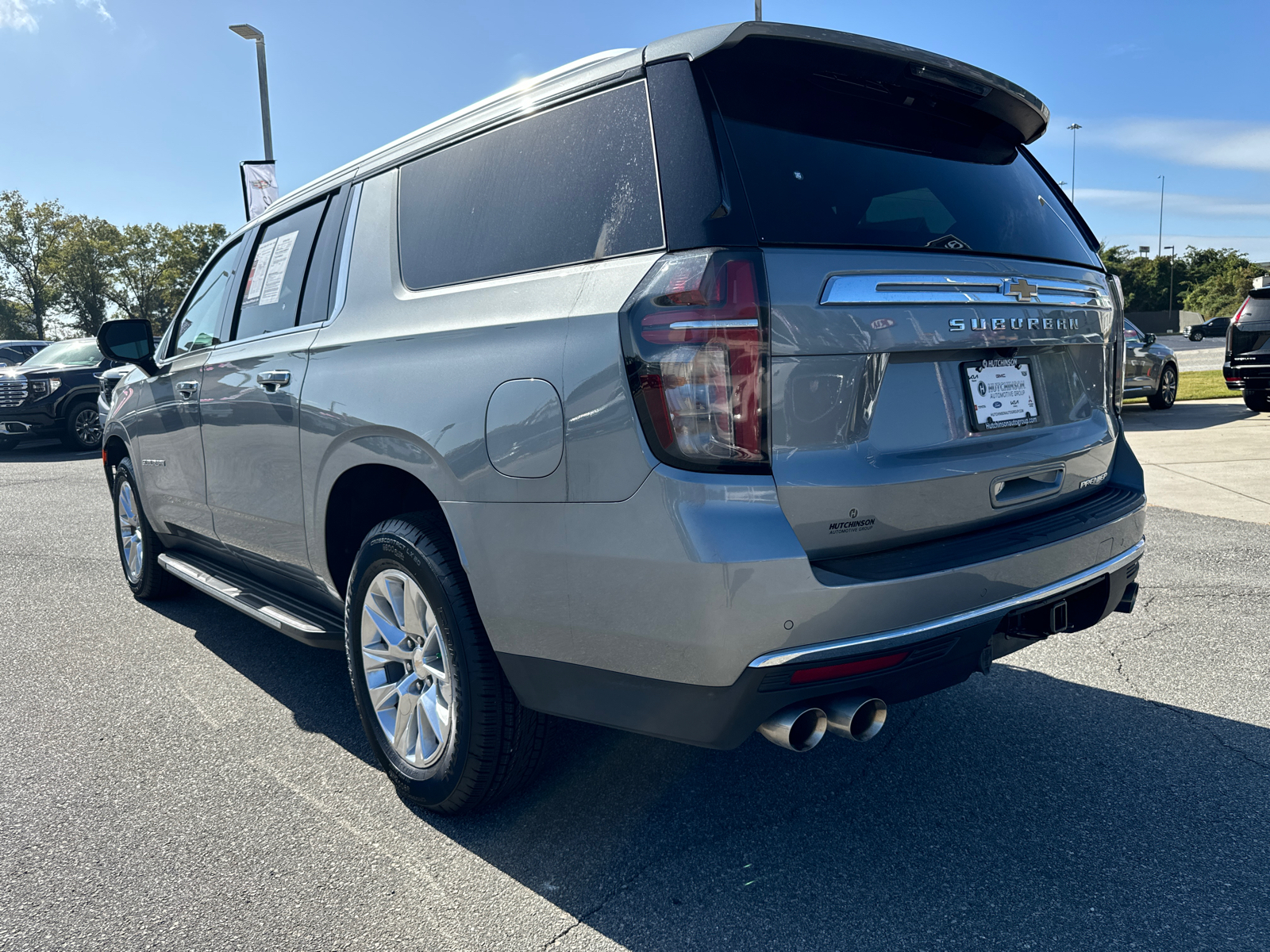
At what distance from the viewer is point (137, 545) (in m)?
5.28

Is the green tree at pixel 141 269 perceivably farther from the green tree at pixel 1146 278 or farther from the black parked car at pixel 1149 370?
the green tree at pixel 1146 278

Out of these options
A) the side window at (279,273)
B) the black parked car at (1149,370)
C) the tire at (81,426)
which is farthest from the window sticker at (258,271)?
the tire at (81,426)

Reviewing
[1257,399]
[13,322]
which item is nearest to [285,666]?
[1257,399]

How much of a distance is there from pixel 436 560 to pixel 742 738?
0.96 meters

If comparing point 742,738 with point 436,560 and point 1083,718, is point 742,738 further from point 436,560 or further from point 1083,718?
point 1083,718

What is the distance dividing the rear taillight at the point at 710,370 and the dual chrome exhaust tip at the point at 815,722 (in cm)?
54

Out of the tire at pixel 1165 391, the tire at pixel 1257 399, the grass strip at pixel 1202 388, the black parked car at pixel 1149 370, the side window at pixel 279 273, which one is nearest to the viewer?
the side window at pixel 279 273

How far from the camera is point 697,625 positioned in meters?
1.98

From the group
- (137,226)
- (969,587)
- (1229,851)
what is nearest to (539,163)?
(969,587)

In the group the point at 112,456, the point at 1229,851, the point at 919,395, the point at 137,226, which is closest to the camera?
the point at 919,395

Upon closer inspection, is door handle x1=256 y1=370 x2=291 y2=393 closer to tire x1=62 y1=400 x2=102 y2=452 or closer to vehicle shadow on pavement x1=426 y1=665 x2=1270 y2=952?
vehicle shadow on pavement x1=426 y1=665 x2=1270 y2=952

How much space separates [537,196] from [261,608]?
191 centimetres

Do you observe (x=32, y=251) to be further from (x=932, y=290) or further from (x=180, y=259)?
(x=932, y=290)

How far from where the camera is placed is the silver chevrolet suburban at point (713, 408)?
2.00 meters
